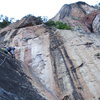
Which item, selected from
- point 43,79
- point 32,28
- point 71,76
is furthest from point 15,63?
point 32,28

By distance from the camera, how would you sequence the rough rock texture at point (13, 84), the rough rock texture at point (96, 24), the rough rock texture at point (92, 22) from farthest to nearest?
1. the rough rock texture at point (92, 22)
2. the rough rock texture at point (96, 24)
3. the rough rock texture at point (13, 84)

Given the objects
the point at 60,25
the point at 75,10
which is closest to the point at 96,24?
the point at 60,25

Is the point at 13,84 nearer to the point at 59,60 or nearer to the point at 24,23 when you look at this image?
the point at 59,60

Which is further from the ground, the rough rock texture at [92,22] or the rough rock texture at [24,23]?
the rough rock texture at [24,23]

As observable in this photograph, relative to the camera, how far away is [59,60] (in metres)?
13.5

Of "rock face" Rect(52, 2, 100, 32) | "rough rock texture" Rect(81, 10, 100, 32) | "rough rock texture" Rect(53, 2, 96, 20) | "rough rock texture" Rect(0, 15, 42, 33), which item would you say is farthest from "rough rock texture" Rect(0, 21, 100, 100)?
"rough rock texture" Rect(53, 2, 96, 20)

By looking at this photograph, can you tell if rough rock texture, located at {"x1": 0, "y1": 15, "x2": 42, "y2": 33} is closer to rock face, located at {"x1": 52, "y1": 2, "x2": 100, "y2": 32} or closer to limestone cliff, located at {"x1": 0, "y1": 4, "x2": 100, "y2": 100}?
limestone cliff, located at {"x1": 0, "y1": 4, "x2": 100, "y2": 100}

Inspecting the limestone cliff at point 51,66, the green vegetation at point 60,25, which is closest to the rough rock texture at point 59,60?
the limestone cliff at point 51,66

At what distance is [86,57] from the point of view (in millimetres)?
13711

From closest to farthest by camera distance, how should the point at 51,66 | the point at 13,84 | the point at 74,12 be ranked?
the point at 13,84 → the point at 51,66 → the point at 74,12

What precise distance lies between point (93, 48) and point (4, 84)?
7391mm

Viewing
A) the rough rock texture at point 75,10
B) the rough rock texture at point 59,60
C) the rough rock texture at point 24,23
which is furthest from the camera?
the rough rock texture at point 75,10

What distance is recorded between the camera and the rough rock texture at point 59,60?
1135 centimetres

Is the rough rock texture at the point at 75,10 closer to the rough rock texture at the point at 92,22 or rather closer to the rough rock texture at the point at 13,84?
the rough rock texture at the point at 92,22
